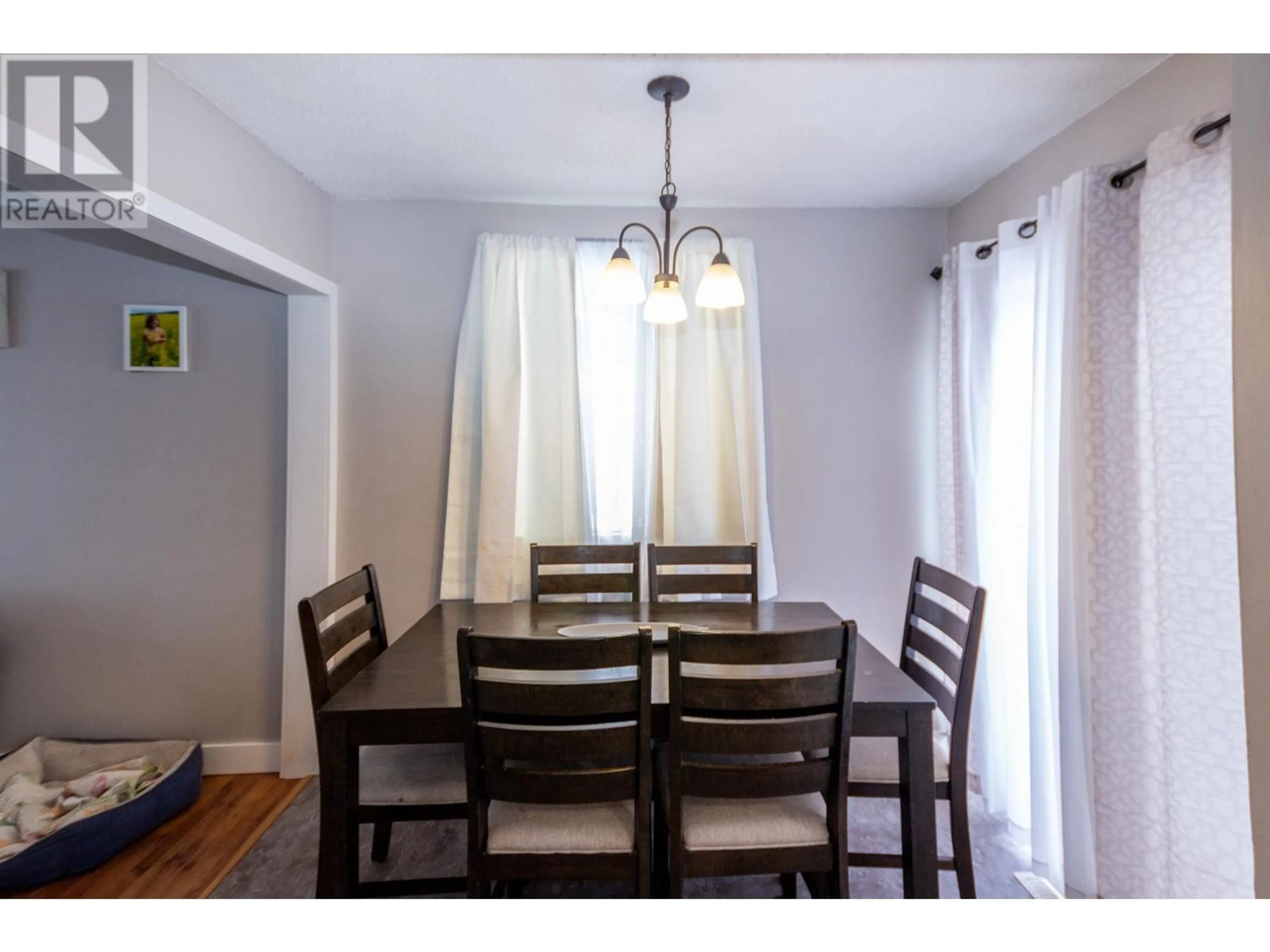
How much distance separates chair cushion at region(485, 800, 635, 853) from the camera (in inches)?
47.3

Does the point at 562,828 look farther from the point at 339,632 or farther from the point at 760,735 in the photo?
the point at 339,632

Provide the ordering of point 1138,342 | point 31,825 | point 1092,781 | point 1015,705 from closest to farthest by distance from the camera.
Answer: point 1138,342
point 1092,781
point 31,825
point 1015,705

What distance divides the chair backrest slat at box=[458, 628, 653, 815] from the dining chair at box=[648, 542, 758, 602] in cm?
90

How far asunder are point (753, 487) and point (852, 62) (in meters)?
1.48

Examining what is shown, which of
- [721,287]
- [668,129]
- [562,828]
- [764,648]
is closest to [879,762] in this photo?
[764,648]

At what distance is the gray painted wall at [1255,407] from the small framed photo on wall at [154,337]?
3.12 m

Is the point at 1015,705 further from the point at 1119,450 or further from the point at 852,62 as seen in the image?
the point at 852,62

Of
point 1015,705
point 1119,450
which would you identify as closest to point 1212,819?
point 1015,705

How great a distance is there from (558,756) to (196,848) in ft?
5.48

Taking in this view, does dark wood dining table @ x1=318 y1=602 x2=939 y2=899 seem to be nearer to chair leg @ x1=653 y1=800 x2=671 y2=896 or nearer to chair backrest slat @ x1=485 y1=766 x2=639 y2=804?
chair backrest slat @ x1=485 y1=766 x2=639 y2=804

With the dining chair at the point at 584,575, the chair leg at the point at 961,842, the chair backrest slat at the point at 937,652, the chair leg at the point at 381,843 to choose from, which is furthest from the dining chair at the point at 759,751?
the chair leg at the point at 381,843

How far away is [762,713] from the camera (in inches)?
46.6
